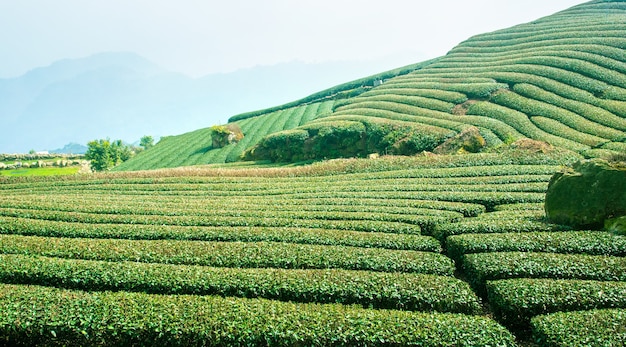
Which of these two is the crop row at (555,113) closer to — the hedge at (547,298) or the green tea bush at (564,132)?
the green tea bush at (564,132)

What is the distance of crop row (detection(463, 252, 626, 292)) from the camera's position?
13945mm

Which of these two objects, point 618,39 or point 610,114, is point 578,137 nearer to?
point 610,114

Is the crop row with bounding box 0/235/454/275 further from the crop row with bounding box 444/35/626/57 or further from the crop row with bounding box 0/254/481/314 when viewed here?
the crop row with bounding box 444/35/626/57

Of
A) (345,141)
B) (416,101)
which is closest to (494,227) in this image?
(345,141)

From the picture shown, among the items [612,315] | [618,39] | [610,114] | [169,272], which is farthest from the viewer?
[618,39]

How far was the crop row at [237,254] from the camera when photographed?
15.5 m

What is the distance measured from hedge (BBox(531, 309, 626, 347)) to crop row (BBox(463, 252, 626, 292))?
249cm

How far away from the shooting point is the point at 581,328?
1084 centimetres

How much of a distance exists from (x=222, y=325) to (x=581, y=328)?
35.0ft

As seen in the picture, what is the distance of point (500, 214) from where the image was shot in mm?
20297

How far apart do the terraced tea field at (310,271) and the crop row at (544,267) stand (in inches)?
2.1

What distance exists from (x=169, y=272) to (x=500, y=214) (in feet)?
55.9

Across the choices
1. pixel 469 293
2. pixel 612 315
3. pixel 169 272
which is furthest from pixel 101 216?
pixel 612 315

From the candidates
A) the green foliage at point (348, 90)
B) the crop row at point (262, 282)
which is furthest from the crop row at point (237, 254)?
the green foliage at point (348, 90)
